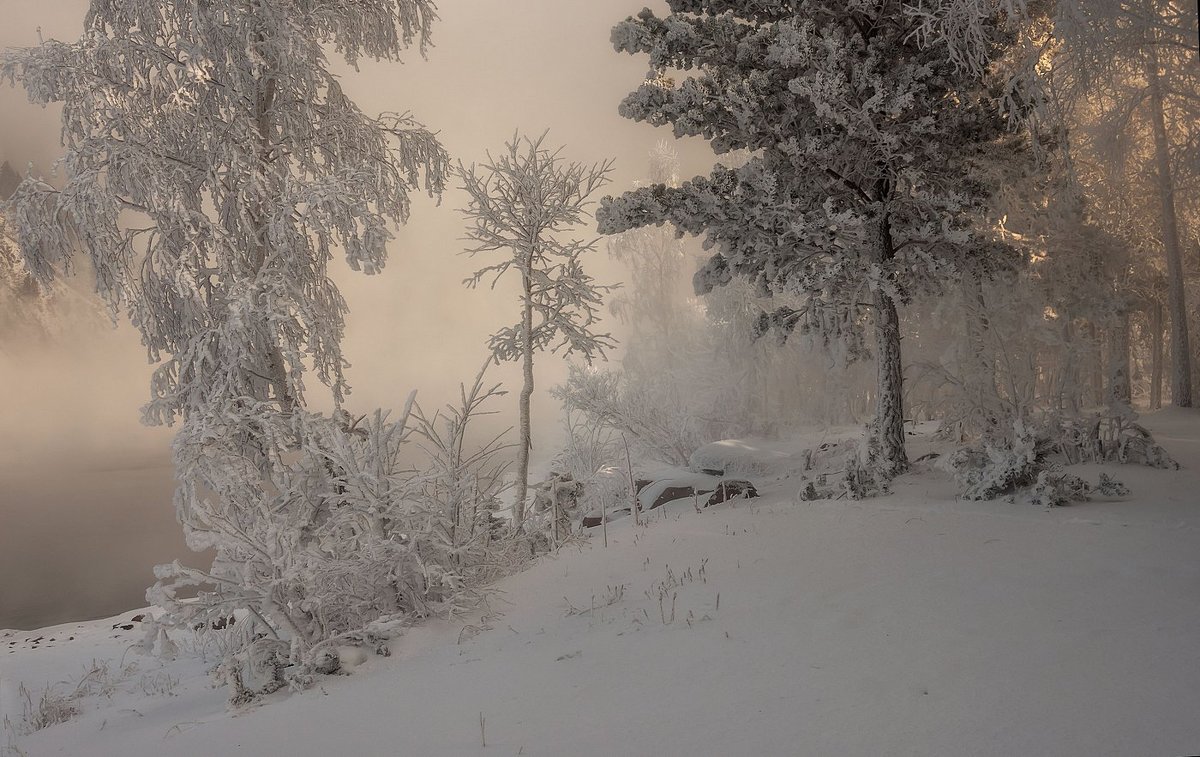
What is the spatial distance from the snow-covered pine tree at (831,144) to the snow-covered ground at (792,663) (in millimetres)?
3614

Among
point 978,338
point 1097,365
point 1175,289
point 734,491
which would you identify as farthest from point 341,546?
point 1097,365

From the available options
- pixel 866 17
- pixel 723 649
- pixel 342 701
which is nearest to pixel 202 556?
pixel 342 701

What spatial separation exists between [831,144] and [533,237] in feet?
15.5

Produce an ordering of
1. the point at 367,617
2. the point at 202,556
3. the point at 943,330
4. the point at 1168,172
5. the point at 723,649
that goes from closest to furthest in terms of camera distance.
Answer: the point at 723,649 < the point at 367,617 < the point at 1168,172 < the point at 202,556 < the point at 943,330

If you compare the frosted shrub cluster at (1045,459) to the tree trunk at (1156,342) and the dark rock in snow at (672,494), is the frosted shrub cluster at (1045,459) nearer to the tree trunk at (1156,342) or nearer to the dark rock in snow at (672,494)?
the dark rock in snow at (672,494)

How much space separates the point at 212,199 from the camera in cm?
744

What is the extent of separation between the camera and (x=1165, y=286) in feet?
58.7

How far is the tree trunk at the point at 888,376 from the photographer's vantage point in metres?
8.69

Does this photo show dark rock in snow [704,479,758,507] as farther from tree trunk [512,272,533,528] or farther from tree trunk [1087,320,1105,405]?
tree trunk [1087,320,1105,405]

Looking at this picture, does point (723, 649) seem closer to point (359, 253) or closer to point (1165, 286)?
point (359, 253)

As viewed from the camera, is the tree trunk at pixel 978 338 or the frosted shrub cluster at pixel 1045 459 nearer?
the frosted shrub cluster at pixel 1045 459

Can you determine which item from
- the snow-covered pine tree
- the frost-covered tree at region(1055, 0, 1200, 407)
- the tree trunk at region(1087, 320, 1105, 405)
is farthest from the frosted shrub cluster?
the tree trunk at region(1087, 320, 1105, 405)

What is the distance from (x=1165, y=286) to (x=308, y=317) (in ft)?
72.7

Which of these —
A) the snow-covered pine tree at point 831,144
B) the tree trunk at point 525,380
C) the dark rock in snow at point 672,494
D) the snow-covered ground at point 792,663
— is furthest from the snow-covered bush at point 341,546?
the dark rock in snow at point 672,494
